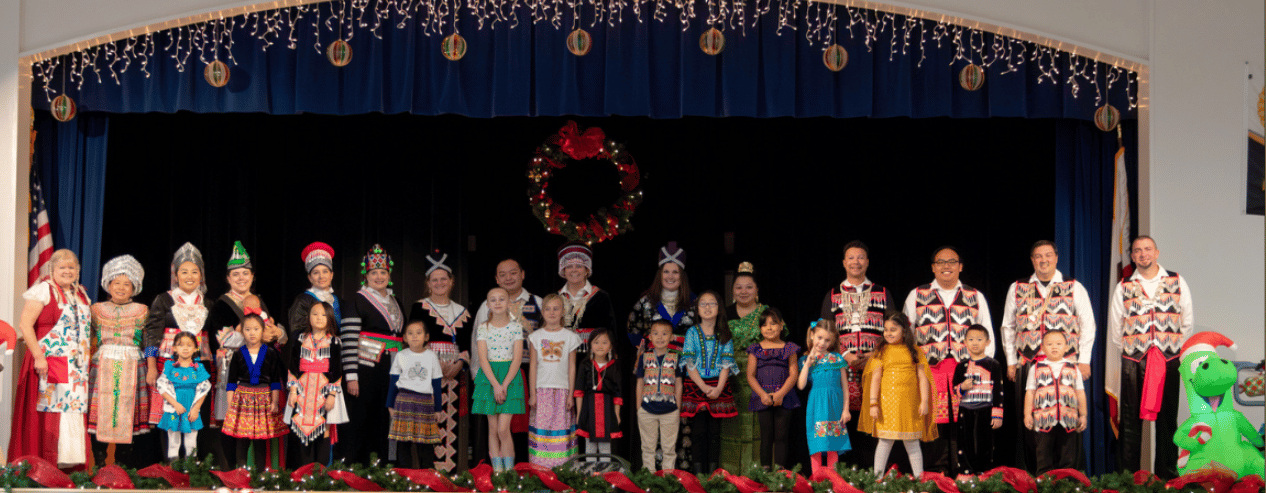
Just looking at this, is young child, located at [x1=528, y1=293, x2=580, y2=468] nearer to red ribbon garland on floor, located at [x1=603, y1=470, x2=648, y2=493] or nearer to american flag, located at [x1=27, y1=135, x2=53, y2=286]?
red ribbon garland on floor, located at [x1=603, y1=470, x2=648, y2=493]

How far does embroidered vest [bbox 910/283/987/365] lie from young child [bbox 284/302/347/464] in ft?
10.2

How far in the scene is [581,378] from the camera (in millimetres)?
6055

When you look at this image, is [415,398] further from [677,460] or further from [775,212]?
[775,212]

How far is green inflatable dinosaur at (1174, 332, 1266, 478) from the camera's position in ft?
16.4

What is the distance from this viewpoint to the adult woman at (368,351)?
6059mm

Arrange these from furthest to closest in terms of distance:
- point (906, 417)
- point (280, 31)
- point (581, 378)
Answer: point (280, 31) < point (581, 378) < point (906, 417)

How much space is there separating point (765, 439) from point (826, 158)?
2294 millimetres

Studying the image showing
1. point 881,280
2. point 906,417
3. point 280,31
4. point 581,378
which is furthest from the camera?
point 881,280

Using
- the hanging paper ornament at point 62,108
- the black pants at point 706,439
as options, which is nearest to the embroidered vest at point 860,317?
the black pants at point 706,439

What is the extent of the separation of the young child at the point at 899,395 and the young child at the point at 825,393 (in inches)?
5.4

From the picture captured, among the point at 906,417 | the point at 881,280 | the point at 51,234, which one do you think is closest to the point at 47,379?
the point at 51,234

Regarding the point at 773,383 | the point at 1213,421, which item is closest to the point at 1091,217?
the point at 1213,421

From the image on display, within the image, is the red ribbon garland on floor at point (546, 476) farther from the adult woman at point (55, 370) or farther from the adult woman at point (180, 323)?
the adult woman at point (55, 370)

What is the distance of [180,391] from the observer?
579cm
